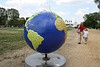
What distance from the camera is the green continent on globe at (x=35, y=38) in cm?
296

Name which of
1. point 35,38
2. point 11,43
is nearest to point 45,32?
point 35,38

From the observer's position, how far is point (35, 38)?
3.01 m

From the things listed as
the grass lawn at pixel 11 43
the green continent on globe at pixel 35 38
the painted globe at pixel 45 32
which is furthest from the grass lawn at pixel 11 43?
the painted globe at pixel 45 32

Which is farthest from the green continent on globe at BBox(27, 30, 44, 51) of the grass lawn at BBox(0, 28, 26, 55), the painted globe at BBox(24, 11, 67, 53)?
the grass lawn at BBox(0, 28, 26, 55)

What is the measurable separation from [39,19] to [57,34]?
770 mm

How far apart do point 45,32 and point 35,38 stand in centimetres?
40

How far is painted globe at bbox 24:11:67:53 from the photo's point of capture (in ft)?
9.57

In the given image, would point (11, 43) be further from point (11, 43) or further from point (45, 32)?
point (45, 32)

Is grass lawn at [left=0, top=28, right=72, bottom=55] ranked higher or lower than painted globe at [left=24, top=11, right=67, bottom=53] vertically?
lower

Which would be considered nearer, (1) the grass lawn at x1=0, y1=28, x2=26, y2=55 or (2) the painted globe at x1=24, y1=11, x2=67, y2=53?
(2) the painted globe at x1=24, y1=11, x2=67, y2=53

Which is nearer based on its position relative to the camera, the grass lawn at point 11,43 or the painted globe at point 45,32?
the painted globe at point 45,32

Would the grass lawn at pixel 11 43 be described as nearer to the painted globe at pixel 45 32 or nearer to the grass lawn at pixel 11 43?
the grass lawn at pixel 11 43

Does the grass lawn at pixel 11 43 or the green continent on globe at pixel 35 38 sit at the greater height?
the green continent on globe at pixel 35 38

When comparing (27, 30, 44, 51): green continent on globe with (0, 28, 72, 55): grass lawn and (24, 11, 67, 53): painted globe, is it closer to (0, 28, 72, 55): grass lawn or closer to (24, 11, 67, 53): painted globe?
(24, 11, 67, 53): painted globe
